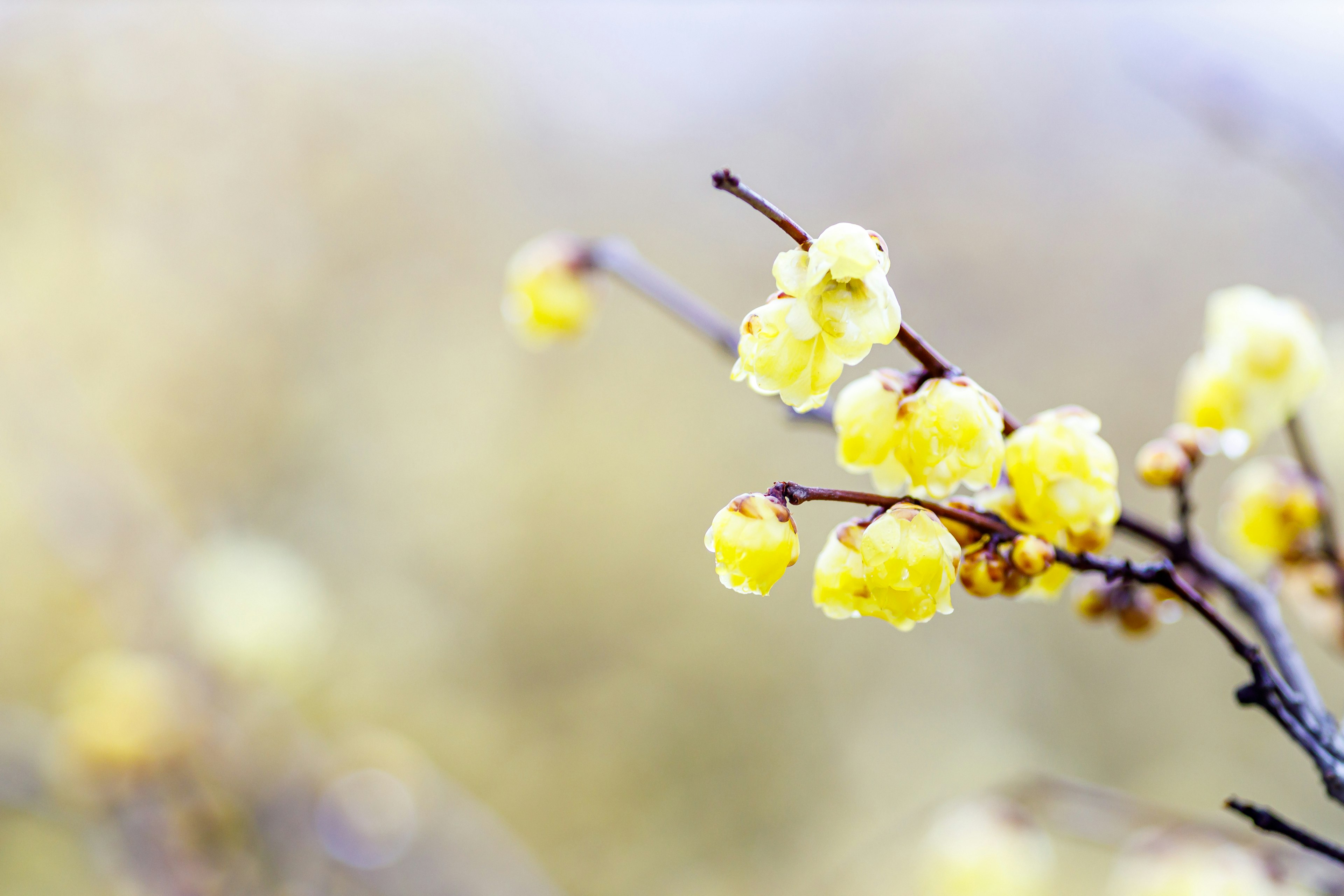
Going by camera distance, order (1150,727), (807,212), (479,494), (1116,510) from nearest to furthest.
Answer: (1116,510), (1150,727), (479,494), (807,212)

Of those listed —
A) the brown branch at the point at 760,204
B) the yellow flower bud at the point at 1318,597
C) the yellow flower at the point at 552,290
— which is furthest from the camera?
the yellow flower at the point at 552,290

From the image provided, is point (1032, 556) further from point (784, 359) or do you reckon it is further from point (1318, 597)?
point (1318, 597)

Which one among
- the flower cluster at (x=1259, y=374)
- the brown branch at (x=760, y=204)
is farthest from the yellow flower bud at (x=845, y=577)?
the flower cluster at (x=1259, y=374)

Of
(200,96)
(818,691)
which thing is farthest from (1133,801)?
(200,96)

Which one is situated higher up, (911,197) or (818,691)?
(911,197)

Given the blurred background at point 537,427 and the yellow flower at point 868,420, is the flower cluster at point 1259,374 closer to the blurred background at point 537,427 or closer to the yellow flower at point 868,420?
the yellow flower at point 868,420

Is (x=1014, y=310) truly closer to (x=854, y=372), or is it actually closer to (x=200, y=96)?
(x=854, y=372)

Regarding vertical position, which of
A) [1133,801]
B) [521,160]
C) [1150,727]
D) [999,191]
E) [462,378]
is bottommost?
[1133,801]

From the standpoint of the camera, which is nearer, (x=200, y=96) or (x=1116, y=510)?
(x=1116, y=510)
